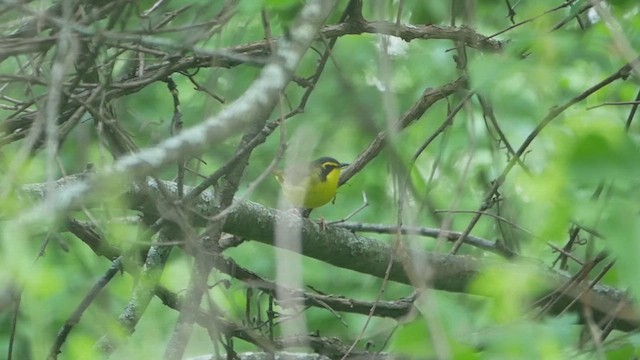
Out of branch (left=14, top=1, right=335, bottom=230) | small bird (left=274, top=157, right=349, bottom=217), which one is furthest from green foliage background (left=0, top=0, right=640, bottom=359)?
small bird (left=274, top=157, right=349, bottom=217)

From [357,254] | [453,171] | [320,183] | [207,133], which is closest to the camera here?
[207,133]

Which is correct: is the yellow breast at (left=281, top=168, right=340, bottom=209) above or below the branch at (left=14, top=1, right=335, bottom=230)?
below

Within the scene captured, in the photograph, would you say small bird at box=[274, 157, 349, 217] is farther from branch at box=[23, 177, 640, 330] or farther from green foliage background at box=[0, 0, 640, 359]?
branch at box=[23, 177, 640, 330]

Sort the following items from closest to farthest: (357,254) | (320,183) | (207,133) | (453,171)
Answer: (207,133), (357,254), (453,171), (320,183)

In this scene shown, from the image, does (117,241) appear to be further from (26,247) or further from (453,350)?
(453,350)

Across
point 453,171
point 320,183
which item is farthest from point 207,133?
point 320,183

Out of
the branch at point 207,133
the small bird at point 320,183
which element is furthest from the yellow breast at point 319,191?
the branch at point 207,133

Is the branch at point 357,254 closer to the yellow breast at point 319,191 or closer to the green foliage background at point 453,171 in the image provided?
the green foliage background at point 453,171

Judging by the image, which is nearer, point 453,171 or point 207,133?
point 207,133

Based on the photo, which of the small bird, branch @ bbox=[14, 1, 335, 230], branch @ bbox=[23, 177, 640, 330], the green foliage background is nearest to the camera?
the green foliage background

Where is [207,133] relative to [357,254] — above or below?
above

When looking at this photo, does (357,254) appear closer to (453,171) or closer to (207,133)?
(453,171)

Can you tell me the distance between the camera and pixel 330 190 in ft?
18.1

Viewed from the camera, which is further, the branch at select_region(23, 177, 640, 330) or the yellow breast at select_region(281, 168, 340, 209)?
the yellow breast at select_region(281, 168, 340, 209)
